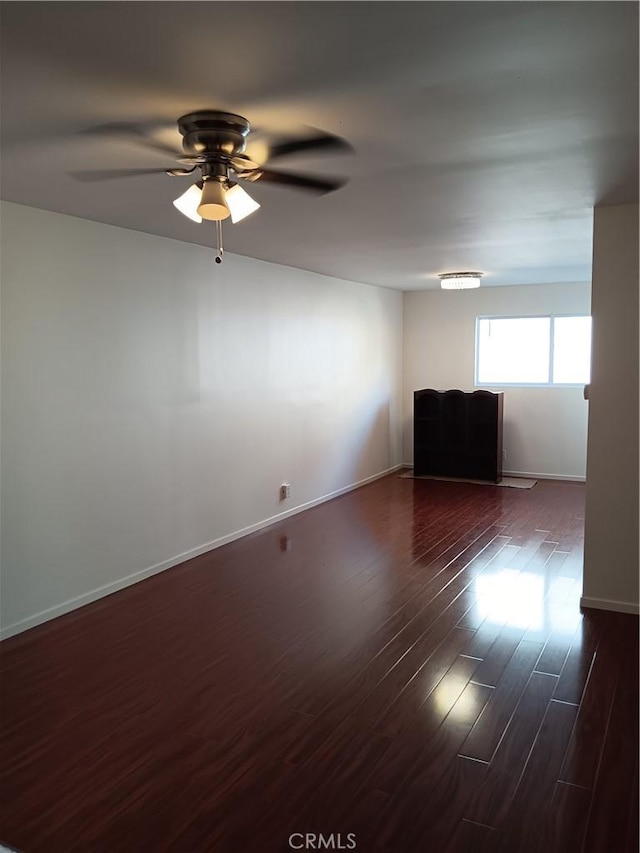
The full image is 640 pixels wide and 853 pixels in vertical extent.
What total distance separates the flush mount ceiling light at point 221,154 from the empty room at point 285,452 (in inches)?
0.6

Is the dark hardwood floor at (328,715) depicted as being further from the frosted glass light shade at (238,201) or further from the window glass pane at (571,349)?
the window glass pane at (571,349)

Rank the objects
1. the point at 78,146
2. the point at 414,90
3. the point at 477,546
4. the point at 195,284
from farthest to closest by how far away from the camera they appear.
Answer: the point at 477,546
the point at 195,284
the point at 78,146
the point at 414,90

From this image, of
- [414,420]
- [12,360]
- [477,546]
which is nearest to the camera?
[12,360]

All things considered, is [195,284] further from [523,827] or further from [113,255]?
[523,827]

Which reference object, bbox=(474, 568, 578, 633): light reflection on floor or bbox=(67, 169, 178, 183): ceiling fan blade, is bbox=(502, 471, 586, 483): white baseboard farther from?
bbox=(67, 169, 178, 183): ceiling fan blade

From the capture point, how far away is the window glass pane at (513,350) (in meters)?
7.29

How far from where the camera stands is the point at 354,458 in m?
6.87

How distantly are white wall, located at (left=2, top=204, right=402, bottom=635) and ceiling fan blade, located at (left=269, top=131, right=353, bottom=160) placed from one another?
1.66 m

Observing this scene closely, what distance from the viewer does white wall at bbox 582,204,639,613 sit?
3430 mm

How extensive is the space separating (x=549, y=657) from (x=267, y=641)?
138 centimetres

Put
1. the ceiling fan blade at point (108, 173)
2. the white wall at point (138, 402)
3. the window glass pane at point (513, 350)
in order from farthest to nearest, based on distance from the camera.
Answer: the window glass pane at point (513, 350) < the white wall at point (138, 402) < the ceiling fan blade at point (108, 173)

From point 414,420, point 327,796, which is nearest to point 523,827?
point 327,796

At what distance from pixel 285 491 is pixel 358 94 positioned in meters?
4.08

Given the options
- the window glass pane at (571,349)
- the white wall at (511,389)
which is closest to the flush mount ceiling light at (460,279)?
the white wall at (511,389)
